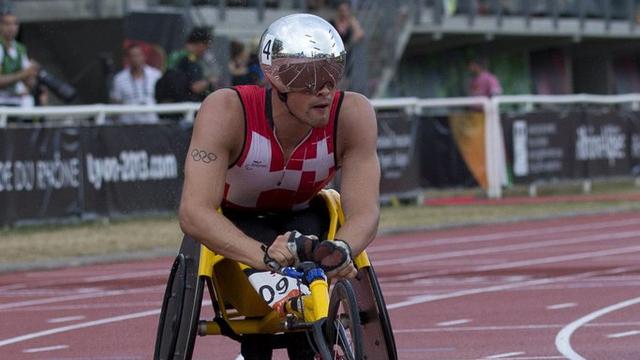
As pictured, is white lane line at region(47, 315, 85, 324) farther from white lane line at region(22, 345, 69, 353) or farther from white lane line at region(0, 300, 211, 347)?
white lane line at region(22, 345, 69, 353)

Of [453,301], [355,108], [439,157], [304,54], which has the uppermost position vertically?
[304,54]

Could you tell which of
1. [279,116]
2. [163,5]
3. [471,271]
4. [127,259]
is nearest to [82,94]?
[163,5]

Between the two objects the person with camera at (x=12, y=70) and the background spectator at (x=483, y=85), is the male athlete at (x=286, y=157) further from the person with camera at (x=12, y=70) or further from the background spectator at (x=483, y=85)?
the background spectator at (x=483, y=85)

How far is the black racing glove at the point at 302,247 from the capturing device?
19.3 ft

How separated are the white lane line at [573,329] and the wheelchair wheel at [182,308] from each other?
353cm

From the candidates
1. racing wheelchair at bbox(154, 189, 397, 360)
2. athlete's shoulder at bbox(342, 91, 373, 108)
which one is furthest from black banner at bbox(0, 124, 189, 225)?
athlete's shoulder at bbox(342, 91, 373, 108)

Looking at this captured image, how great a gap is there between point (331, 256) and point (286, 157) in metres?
0.67

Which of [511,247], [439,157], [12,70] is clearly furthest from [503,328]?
[439,157]

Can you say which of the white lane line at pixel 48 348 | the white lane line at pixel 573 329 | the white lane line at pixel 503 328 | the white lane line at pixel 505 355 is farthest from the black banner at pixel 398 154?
the white lane line at pixel 505 355

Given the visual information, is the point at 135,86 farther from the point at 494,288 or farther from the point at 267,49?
the point at 267,49

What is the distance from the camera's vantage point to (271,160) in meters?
6.43

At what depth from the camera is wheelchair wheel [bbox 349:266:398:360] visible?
617cm

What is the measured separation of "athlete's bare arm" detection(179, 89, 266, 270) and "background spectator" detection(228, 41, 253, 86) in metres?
14.6

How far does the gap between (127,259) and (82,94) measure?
34.9ft
